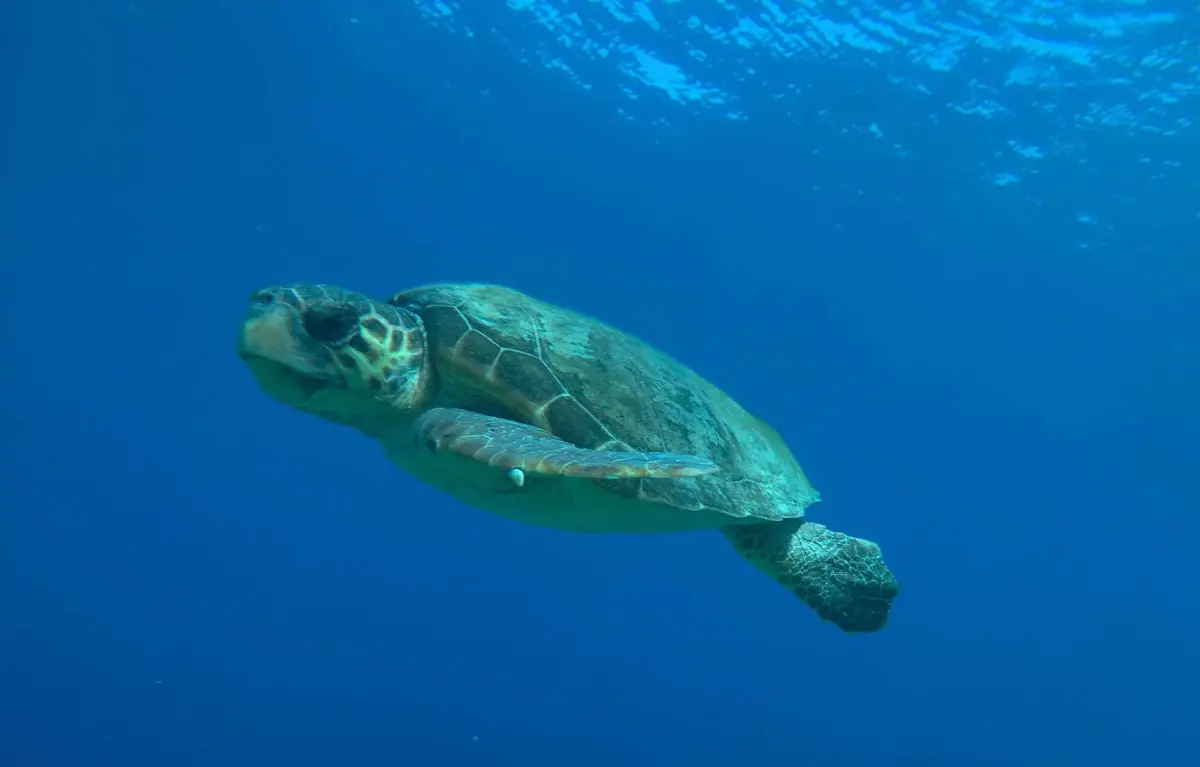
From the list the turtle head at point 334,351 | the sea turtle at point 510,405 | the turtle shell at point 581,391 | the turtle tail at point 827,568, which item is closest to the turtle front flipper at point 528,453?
the sea turtle at point 510,405

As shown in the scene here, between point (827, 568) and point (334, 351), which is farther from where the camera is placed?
point (827, 568)

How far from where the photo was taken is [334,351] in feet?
12.3

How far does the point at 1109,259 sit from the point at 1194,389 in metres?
11.0

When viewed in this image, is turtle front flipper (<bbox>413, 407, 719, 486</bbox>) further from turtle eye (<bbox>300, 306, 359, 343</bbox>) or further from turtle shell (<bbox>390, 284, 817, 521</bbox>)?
turtle eye (<bbox>300, 306, 359, 343</bbox>)

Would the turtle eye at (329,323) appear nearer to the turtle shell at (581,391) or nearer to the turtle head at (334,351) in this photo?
the turtle head at (334,351)

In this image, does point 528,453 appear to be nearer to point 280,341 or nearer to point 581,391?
point 581,391

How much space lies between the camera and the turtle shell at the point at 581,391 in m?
3.77

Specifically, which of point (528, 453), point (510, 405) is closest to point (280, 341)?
point (510, 405)

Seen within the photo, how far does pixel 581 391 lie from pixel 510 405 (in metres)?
0.40

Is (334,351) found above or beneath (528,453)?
above

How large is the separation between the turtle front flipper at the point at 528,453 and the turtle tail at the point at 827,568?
2171 mm

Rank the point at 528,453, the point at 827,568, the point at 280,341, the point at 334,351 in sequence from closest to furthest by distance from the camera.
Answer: the point at 528,453
the point at 280,341
the point at 334,351
the point at 827,568

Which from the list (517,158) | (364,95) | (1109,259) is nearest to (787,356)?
(1109,259)

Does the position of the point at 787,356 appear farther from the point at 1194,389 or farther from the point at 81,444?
the point at 81,444
